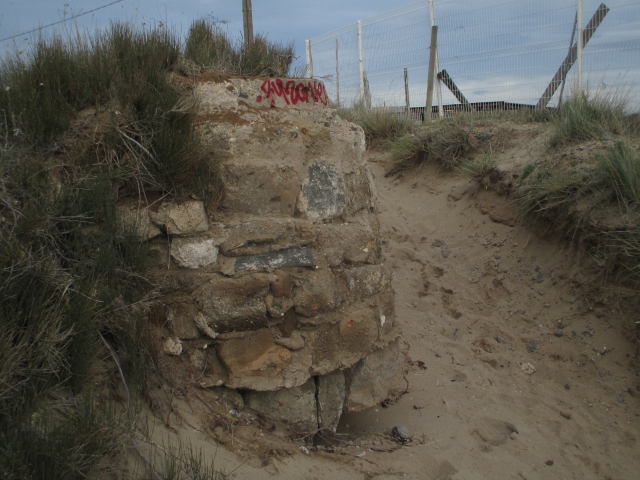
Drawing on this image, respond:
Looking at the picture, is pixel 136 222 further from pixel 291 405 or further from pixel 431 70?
pixel 431 70

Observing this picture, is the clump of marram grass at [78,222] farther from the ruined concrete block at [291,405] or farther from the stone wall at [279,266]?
the ruined concrete block at [291,405]

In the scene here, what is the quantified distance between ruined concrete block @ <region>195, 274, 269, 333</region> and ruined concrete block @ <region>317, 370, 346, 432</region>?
640 mm

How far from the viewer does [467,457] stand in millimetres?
3531

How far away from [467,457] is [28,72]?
3491 mm

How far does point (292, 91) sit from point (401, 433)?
7.72 ft

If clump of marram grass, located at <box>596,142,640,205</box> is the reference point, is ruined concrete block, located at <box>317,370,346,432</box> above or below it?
below

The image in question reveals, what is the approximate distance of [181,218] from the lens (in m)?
2.99

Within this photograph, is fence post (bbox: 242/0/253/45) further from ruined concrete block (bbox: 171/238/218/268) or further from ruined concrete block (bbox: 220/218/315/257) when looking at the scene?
ruined concrete block (bbox: 171/238/218/268)

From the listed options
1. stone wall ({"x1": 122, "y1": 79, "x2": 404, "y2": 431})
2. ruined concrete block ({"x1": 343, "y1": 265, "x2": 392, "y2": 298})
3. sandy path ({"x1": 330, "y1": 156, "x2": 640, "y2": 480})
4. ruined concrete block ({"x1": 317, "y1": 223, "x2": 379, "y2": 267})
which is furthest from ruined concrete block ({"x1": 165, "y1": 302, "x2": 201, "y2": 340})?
sandy path ({"x1": 330, "y1": 156, "x2": 640, "y2": 480})

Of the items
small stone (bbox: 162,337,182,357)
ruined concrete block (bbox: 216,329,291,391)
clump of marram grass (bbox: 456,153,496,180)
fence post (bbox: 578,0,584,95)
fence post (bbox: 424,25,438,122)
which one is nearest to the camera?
small stone (bbox: 162,337,182,357)

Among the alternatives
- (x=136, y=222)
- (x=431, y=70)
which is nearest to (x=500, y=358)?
(x=136, y=222)

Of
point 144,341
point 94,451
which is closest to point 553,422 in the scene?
point 144,341

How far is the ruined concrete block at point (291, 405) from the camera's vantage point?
127 inches

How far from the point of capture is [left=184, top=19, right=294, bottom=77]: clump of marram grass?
3.56 meters
